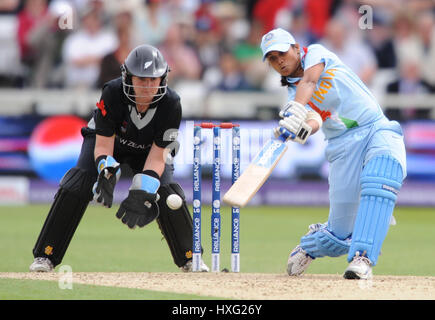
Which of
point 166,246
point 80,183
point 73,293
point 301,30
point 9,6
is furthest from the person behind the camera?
point 9,6

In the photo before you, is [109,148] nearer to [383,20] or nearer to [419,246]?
[419,246]

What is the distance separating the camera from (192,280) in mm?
6230

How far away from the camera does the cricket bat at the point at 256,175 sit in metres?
5.94

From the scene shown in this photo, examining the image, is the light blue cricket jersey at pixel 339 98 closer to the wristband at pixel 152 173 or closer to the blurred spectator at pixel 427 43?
the wristband at pixel 152 173

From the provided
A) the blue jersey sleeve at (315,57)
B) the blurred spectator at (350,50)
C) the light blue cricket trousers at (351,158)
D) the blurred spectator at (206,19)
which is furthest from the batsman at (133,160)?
the blurred spectator at (206,19)

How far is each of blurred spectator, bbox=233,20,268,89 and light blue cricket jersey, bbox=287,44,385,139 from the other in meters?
7.76

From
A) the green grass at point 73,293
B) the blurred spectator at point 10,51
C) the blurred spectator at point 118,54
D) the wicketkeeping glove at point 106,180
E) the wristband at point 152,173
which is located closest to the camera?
the green grass at point 73,293

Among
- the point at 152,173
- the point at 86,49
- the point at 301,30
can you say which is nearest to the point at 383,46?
the point at 301,30

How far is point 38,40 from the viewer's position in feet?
47.1

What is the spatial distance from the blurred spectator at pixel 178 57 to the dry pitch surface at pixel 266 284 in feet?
25.5

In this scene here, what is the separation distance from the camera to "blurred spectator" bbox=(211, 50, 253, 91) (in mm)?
14289

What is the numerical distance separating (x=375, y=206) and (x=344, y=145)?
605 mm

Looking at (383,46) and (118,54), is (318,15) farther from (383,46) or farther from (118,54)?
(118,54)

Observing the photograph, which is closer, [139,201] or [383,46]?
[139,201]
